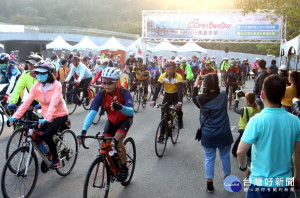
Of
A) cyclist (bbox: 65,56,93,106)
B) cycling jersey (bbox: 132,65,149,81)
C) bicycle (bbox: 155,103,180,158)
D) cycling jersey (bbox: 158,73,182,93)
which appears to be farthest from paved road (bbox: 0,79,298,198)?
cycling jersey (bbox: 132,65,149,81)

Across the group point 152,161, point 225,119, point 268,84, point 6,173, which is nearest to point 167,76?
point 152,161

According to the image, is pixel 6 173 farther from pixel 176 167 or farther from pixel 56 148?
pixel 176 167

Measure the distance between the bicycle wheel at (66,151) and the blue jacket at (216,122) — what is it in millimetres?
2316

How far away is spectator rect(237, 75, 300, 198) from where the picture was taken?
2.78 metres

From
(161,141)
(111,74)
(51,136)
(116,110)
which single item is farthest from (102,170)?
(161,141)

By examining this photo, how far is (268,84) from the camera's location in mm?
2832

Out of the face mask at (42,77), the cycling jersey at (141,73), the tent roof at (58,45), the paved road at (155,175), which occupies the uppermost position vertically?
the tent roof at (58,45)

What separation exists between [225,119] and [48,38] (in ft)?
187

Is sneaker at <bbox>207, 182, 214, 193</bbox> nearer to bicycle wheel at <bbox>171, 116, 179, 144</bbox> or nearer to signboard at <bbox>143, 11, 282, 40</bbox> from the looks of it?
bicycle wheel at <bbox>171, 116, 179, 144</bbox>

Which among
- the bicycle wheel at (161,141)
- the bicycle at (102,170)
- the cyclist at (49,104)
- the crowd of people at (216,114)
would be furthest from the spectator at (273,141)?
the bicycle wheel at (161,141)

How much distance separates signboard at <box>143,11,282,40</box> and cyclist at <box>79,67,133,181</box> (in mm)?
20051

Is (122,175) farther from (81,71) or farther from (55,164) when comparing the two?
(81,71)

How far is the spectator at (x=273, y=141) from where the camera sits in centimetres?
278

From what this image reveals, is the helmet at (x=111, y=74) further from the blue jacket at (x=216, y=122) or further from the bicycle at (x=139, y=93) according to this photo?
the bicycle at (x=139, y=93)
